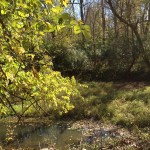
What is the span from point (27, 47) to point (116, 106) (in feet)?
44.0

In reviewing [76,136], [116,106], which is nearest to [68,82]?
[76,136]

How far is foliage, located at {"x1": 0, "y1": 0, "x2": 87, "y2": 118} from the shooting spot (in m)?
2.07

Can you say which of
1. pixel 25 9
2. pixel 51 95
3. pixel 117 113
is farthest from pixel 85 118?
pixel 25 9

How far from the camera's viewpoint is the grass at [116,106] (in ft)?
45.4

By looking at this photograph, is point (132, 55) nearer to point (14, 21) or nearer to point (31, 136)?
point (31, 136)

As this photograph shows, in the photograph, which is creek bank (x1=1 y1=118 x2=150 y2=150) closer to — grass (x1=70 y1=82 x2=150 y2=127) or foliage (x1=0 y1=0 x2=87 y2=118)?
grass (x1=70 y1=82 x2=150 y2=127)

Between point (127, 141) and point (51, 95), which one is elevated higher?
point (51, 95)

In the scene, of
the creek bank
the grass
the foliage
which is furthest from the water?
the foliage

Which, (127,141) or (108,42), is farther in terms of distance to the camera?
(108,42)

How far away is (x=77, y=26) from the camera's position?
1.83 metres

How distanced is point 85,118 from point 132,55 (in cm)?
1028

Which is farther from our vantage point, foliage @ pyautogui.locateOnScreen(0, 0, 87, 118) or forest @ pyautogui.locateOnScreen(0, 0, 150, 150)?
forest @ pyautogui.locateOnScreen(0, 0, 150, 150)

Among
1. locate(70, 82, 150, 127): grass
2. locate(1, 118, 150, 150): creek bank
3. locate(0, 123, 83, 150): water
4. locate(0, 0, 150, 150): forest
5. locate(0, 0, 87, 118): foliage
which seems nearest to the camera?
locate(0, 0, 87, 118): foliage

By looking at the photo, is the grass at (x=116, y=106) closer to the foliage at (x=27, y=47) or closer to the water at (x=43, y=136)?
the water at (x=43, y=136)
